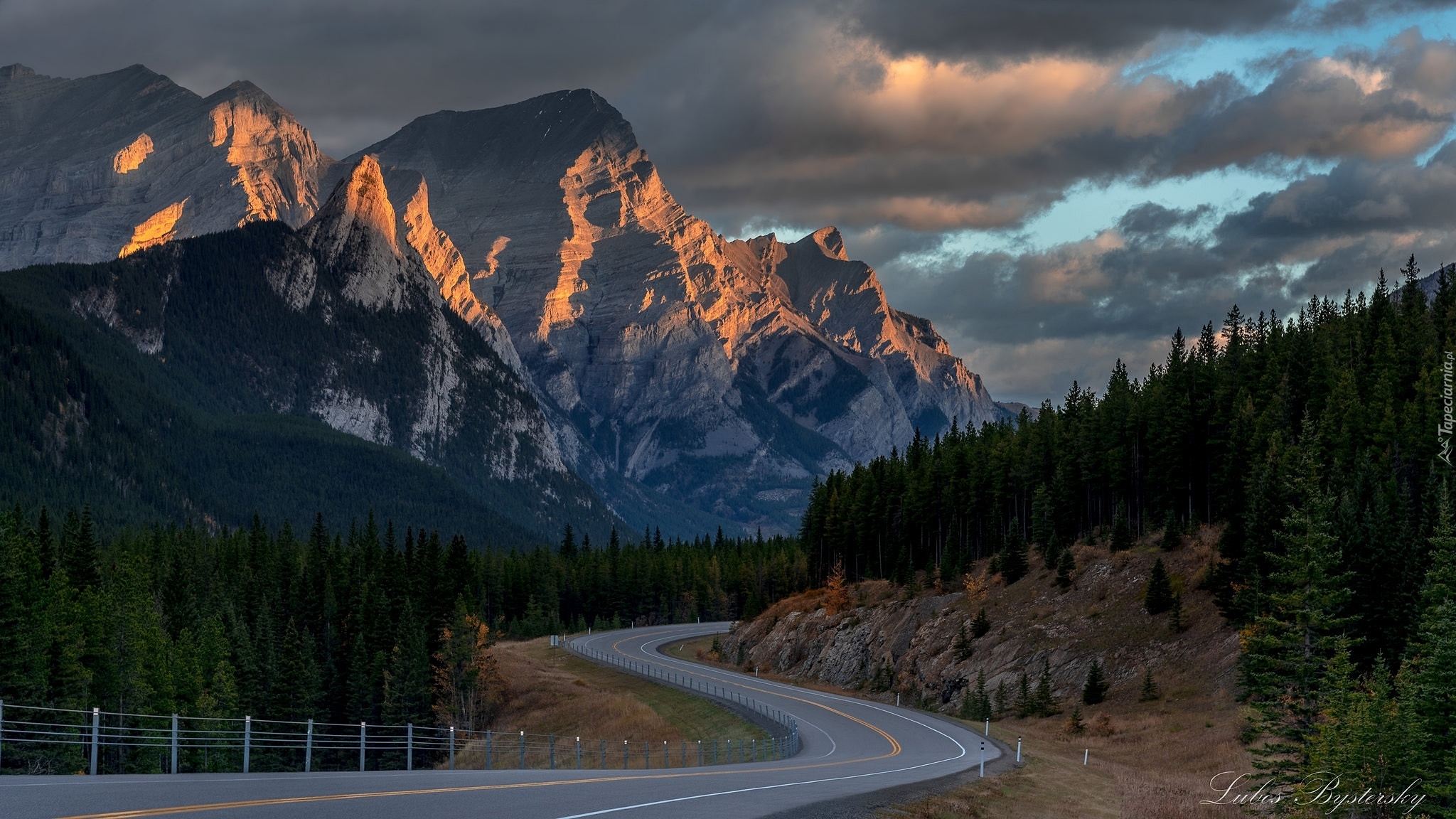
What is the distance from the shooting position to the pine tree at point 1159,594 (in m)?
86.9

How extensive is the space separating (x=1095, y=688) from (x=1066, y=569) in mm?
20019

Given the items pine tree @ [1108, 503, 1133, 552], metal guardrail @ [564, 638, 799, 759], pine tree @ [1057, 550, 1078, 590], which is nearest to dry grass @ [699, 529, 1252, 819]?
pine tree @ [1057, 550, 1078, 590]

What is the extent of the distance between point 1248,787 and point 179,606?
304ft

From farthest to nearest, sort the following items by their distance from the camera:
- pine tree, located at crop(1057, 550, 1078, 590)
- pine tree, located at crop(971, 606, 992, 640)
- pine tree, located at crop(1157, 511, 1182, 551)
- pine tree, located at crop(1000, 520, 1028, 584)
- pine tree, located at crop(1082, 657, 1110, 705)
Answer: pine tree, located at crop(1000, 520, 1028, 584), pine tree, located at crop(1057, 550, 1078, 590), pine tree, located at crop(971, 606, 992, 640), pine tree, located at crop(1157, 511, 1182, 551), pine tree, located at crop(1082, 657, 1110, 705)

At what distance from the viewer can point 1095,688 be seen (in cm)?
8088

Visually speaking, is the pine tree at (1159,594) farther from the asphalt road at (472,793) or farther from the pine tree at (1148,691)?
the asphalt road at (472,793)

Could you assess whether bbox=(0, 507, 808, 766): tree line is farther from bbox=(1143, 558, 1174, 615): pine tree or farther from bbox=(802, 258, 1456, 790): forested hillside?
bbox=(1143, 558, 1174, 615): pine tree

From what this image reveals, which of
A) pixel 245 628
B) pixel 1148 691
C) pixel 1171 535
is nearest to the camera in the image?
pixel 1148 691

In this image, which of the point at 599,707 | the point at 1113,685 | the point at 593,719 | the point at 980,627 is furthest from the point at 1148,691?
the point at 599,707

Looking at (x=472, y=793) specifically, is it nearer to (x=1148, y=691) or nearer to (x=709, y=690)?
(x=1148, y=691)

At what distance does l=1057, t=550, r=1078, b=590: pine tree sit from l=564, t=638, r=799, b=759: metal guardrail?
86.4 ft

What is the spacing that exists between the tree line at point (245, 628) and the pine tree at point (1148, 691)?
53.2 m

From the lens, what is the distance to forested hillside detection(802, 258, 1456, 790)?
51.7 meters

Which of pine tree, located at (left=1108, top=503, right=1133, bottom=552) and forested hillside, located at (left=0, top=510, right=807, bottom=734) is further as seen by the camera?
pine tree, located at (left=1108, top=503, right=1133, bottom=552)
